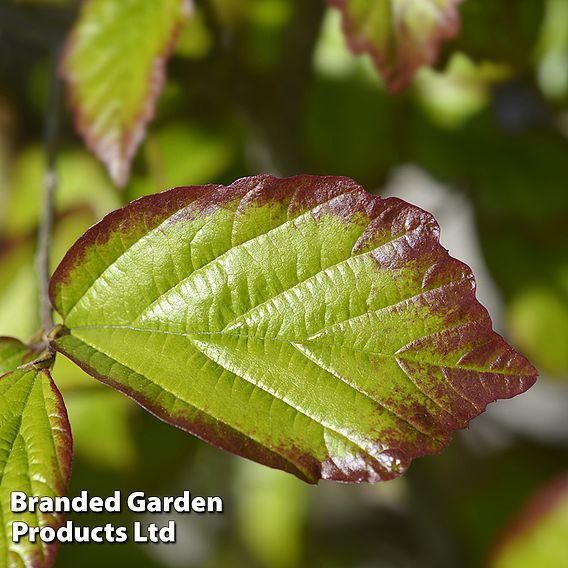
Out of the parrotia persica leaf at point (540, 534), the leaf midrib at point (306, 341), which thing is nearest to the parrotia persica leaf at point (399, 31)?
the leaf midrib at point (306, 341)

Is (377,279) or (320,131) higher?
(320,131)

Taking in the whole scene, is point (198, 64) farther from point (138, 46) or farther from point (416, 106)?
point (416, 106)

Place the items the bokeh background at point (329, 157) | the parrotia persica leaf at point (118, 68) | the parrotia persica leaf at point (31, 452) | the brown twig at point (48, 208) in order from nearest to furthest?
the parrotia persica leaf at point (31, 452) → the brown twig at point (48, 208) → the parrotia persica leaf at point (118, 68) → the bokeh background at point (329, 157)

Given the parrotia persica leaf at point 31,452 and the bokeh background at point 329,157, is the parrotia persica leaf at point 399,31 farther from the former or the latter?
the parrotia persica leaf at point 31,452

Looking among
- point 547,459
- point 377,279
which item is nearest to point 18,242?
point 377,279

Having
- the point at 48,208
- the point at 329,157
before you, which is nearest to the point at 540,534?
the point at 329,157

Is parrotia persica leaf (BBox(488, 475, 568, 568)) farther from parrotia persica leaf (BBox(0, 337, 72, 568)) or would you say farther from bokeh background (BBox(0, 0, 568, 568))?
parrotia persica leaf (BBox(0, 337, 72, 568))

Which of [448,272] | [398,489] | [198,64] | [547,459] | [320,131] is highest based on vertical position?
[320,131]
